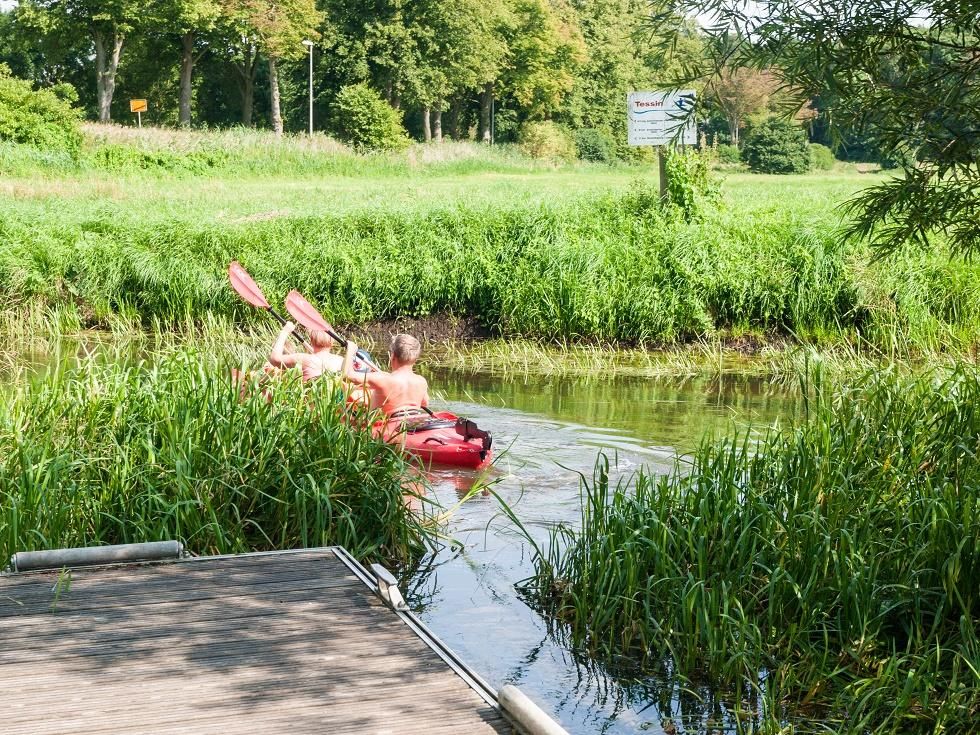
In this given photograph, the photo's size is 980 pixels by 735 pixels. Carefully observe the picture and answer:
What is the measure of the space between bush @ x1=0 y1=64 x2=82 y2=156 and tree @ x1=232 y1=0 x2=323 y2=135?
1221 cm

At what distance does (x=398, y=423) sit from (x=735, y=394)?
4654mm

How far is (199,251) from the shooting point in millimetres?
15375

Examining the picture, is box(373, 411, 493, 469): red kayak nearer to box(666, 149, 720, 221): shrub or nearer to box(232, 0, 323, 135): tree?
box(666, 149, 720, 221): shrub

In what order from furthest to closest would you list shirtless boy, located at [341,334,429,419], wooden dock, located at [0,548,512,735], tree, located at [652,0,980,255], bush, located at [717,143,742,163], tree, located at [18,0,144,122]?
bush, located at [717,143,742,163] → tree, located at [18,0,144,122] → shirtless boy, located at [341,334,429,419] → tree, located at [652,0,980,255] → wooden dock, located at [0,548,512,735]

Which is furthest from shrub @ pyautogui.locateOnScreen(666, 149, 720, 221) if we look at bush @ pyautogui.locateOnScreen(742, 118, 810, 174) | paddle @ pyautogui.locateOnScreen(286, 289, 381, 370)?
bush @ pyautogui.locateOnScreen(742, 118, 810, 174)

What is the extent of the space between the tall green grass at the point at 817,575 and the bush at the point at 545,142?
5821cm

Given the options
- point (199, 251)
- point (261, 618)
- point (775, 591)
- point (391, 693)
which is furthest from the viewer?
point (199, 251)

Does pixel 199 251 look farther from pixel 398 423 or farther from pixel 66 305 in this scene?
pixel 398 423

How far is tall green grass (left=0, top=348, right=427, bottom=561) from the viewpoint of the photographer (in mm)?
5805

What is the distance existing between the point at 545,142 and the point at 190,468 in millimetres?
61527

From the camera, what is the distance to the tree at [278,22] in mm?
54719


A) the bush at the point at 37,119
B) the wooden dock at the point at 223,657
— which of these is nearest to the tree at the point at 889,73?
the wooden dock at the point at 223,657

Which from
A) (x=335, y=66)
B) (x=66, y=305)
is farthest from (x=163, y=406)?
(x=335, y=66)

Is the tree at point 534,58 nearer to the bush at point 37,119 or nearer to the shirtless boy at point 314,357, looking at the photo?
the bush at point 37,119
